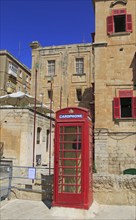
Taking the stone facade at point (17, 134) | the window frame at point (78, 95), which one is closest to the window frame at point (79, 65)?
the window frame at point (78, 95)

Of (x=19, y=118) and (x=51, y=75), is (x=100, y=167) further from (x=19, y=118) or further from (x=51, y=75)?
(x=51, y=75)

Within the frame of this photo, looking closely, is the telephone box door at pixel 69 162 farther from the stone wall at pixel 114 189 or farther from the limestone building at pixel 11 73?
the limestone building at pixel 11 73

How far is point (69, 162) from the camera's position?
25.5 ft

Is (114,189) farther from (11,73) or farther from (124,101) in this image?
(11,73)

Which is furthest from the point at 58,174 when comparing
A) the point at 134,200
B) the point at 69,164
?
the point at 134,200

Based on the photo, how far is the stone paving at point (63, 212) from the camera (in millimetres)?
6891

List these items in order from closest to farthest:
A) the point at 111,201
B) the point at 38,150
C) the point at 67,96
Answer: the point at 111,201 < the point at 38,150 < the point at 67,96

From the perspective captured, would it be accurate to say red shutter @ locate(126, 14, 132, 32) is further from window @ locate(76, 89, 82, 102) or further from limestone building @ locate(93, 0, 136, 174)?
window @ locate(76, 89, 82, 102)

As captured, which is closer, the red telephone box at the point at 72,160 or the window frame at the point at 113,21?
the red telephone box at the point at 72,160

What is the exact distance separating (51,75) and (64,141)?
21471mm

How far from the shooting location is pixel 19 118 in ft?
57.2

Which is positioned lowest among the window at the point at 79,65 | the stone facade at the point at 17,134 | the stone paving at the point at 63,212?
the stone paving at the point at 63,212

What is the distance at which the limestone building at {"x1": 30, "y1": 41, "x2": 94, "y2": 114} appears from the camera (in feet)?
90.3

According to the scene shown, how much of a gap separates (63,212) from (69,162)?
Result: 1442mm
